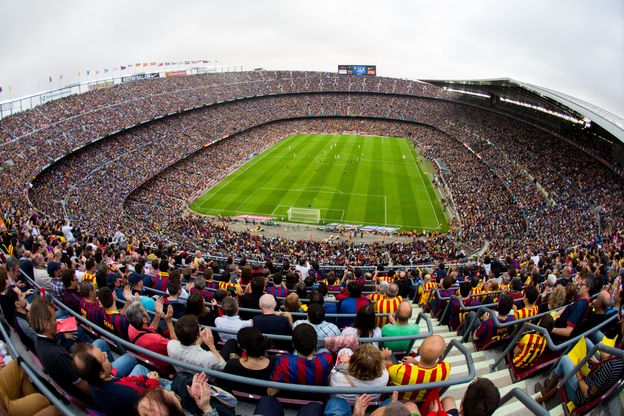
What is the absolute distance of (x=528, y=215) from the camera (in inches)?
1339

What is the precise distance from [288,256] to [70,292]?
2025cm

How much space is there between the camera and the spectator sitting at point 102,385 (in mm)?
3588

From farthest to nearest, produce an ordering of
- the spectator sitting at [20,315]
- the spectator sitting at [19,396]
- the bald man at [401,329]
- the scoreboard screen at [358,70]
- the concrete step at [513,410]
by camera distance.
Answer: the scoreboard screen at [358,70] → the bald man at [401,329] → the spectator sitting at [20,315] → the concrete step at [513,410] → the spectator sitting at [19,396]

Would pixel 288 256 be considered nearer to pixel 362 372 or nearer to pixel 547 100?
pixel 362 372

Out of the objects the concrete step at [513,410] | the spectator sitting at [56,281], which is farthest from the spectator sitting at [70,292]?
the concrete step at [513,410]

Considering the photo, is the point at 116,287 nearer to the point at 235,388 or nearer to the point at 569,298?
the point at 235,388

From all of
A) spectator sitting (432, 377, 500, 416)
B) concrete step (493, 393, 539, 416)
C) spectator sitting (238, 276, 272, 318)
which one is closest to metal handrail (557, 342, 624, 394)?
concrete step (493, 393, 539, 416)

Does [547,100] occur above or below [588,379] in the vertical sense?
above

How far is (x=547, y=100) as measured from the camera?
38.8 meters

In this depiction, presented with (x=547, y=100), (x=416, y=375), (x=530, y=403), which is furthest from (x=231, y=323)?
(x=547, y=100)

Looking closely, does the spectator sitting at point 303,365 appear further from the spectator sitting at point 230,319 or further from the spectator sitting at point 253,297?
the spectator sitting at point 253,297

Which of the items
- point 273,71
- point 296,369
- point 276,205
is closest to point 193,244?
point 276,205

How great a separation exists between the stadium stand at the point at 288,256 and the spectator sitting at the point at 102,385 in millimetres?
21

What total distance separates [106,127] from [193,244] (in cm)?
2810
